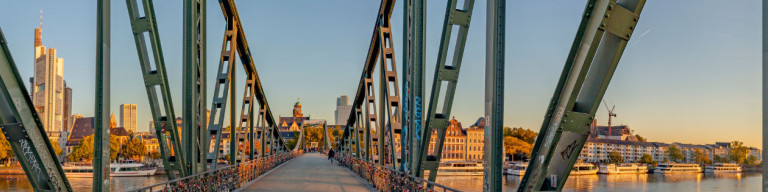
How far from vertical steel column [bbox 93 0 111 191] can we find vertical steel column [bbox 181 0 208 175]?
14.9 ft

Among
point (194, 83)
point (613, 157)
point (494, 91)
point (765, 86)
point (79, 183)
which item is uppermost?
point (194, 83)

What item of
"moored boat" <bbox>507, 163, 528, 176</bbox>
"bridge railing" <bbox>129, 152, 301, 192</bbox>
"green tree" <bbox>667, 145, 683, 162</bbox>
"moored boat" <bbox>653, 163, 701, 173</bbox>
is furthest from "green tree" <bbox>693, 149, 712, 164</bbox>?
"bridge railing" <bbox>129, 152, 301, 192</bbox>

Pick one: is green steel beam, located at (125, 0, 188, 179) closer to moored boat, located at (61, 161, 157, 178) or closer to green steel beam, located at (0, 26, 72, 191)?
green steel beam, located at (0, 26, 72, 191)

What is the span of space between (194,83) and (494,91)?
7452 mm


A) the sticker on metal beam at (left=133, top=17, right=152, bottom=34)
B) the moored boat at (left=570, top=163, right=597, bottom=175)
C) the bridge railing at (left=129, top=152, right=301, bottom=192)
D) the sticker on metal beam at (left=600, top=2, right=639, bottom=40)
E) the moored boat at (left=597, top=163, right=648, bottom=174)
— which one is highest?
the sticker on metal beam at (left=133, top=17, right=152, bottom=34)

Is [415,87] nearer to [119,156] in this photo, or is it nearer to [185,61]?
[185,61]

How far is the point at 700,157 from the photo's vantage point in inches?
6599

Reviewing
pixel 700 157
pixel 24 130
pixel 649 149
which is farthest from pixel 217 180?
pixel 649 149

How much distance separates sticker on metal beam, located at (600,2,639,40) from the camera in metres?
4.53

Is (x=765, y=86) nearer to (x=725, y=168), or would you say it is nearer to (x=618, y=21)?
(x=618, y=21)

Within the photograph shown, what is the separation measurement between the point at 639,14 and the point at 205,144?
11780mm

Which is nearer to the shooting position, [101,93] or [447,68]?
[101,93]

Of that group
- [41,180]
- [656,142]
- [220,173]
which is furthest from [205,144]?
[656,142]

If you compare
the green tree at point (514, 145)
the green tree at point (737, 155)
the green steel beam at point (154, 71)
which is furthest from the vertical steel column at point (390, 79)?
the green tree at point (737, 155)
